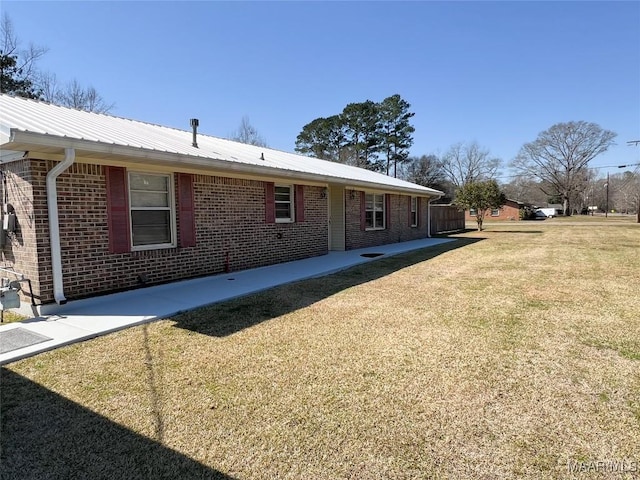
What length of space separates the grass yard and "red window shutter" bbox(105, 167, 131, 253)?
208cm

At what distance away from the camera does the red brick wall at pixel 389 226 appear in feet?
42.9

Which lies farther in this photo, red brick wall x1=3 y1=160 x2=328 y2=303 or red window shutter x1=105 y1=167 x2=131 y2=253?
red window shutter x1=105 y1=167 x2=131 y2=253

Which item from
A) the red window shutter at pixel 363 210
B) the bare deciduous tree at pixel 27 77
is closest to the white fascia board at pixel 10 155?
the red window shutter at pixel 363 210

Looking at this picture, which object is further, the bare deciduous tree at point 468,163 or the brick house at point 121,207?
the bare deciduous tree at point 468,163

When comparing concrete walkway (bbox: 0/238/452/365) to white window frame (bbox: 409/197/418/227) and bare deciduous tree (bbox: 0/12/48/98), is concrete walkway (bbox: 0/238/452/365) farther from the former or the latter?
bare deciduous tree (bbox: 0/12/48/98)

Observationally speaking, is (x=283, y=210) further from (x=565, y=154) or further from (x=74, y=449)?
(x=565, y=154)

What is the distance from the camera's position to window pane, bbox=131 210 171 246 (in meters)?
6.58

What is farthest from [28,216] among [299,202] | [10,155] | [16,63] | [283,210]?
[16,63]

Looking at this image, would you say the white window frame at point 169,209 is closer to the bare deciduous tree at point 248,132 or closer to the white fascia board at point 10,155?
the white fascia board at point 10,155

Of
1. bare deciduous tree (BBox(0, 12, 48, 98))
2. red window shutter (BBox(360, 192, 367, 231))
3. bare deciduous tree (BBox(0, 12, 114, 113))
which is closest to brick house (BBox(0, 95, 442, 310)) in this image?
red window shutter (BBox(360, 192, 367, 231))

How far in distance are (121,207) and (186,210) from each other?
1.24m

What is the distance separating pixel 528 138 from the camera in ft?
180

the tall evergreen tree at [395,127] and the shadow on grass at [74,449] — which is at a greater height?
the tall evergreen tree at [395,127]

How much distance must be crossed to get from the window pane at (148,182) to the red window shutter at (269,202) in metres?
2.64
